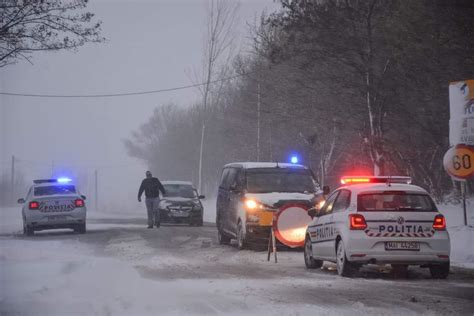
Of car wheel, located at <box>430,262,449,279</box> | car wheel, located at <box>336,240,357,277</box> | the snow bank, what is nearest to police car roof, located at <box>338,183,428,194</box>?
car wheel, located at <box>336,240,357,277</box>

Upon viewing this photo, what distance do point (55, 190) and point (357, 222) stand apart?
49.1 feet

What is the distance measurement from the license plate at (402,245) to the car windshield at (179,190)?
62.1 feet

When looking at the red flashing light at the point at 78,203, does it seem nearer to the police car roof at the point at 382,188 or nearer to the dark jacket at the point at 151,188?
the dark jacket at the point at 151,188

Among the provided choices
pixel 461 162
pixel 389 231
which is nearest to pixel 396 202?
pixel 389 231

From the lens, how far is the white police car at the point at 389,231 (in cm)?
1302

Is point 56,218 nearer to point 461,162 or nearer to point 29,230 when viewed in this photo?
point 29,230

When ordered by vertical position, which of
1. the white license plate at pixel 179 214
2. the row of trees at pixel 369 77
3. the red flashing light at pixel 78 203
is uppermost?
the row of trees at pixel 369 77

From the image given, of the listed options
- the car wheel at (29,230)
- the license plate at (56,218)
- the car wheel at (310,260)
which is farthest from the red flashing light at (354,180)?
the car wheel at (29,230)

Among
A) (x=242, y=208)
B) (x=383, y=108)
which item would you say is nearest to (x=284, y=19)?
(x=383, y=108)

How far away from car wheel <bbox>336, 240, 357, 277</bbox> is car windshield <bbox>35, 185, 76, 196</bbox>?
14179 mm

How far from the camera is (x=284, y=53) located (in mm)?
31797

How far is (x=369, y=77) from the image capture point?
99.3 ft

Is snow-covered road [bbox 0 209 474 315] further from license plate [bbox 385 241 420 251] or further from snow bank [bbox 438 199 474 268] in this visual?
snow bank [bbox 438 199 474 268]

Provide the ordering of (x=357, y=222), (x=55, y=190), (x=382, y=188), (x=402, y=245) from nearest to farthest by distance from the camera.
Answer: (x=402, y=245), (x=357, y=222), (x=382, y=188), (x=55, y=190)
